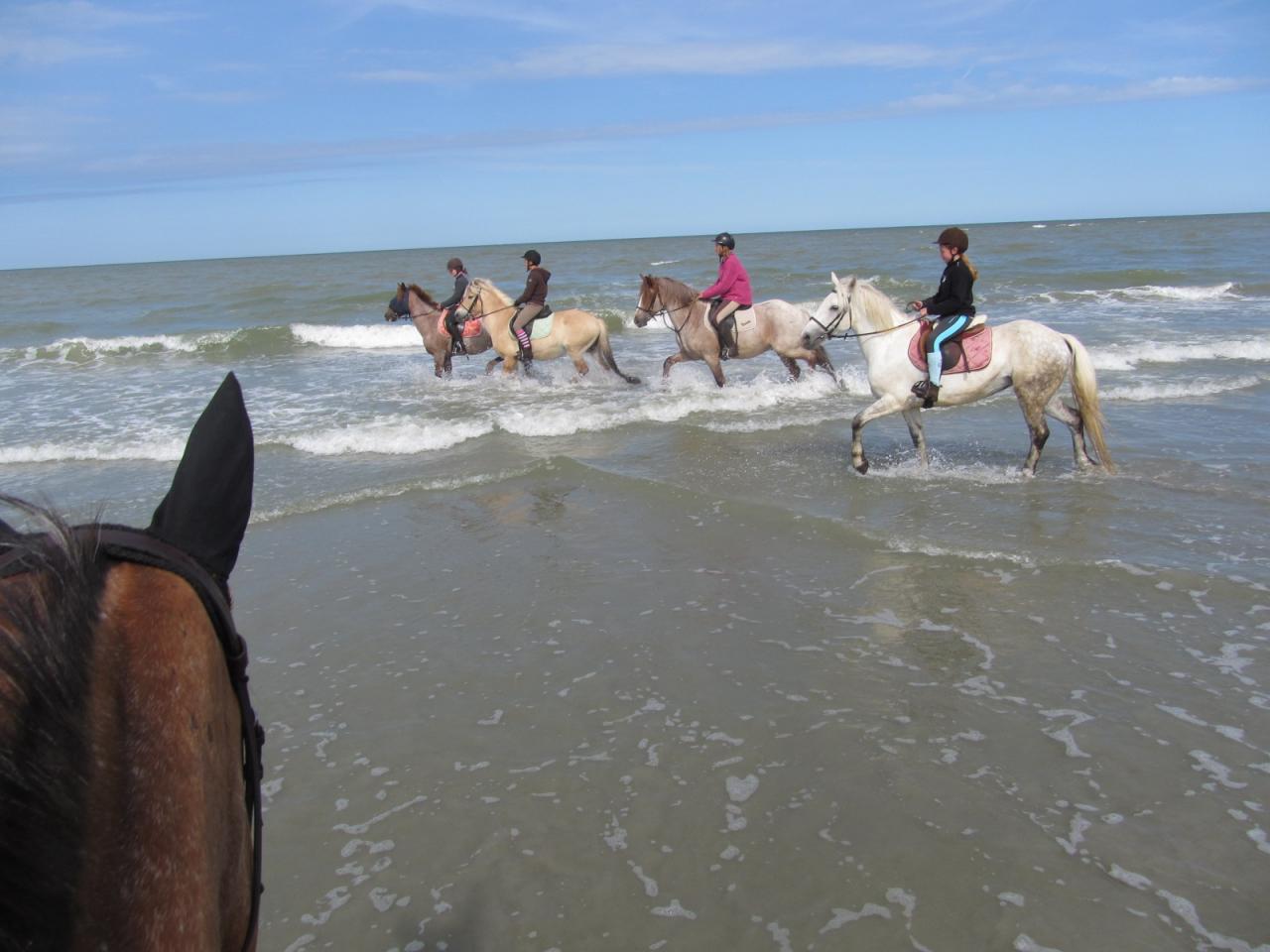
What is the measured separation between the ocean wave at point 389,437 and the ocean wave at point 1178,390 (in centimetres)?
898

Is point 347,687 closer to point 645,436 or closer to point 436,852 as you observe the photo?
point 436,852

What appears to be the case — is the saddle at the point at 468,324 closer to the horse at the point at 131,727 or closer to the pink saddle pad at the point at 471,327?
the pink saddle pad at the point at 471,327

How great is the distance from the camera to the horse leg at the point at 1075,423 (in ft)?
30.0

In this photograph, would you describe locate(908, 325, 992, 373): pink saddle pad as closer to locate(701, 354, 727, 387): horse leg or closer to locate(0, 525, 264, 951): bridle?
locate(701, 354, 727, 387): horse leg

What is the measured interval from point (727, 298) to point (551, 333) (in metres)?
3.46

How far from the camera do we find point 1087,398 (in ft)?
28.7

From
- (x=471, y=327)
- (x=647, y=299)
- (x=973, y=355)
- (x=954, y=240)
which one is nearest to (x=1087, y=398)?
(x=973, y=355)

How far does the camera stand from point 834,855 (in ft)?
11.4

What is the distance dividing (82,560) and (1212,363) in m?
17.6

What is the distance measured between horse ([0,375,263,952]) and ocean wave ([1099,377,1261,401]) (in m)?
13.6

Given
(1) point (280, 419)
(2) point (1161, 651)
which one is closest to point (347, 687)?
(2) point (1161, 651)

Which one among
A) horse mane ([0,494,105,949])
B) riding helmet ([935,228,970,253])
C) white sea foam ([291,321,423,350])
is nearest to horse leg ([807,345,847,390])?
riding helmet ([935,228,970,253])

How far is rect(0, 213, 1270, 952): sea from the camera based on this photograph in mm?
3283

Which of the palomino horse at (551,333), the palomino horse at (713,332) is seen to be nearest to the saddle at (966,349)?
the palomino horse at (713,332)
